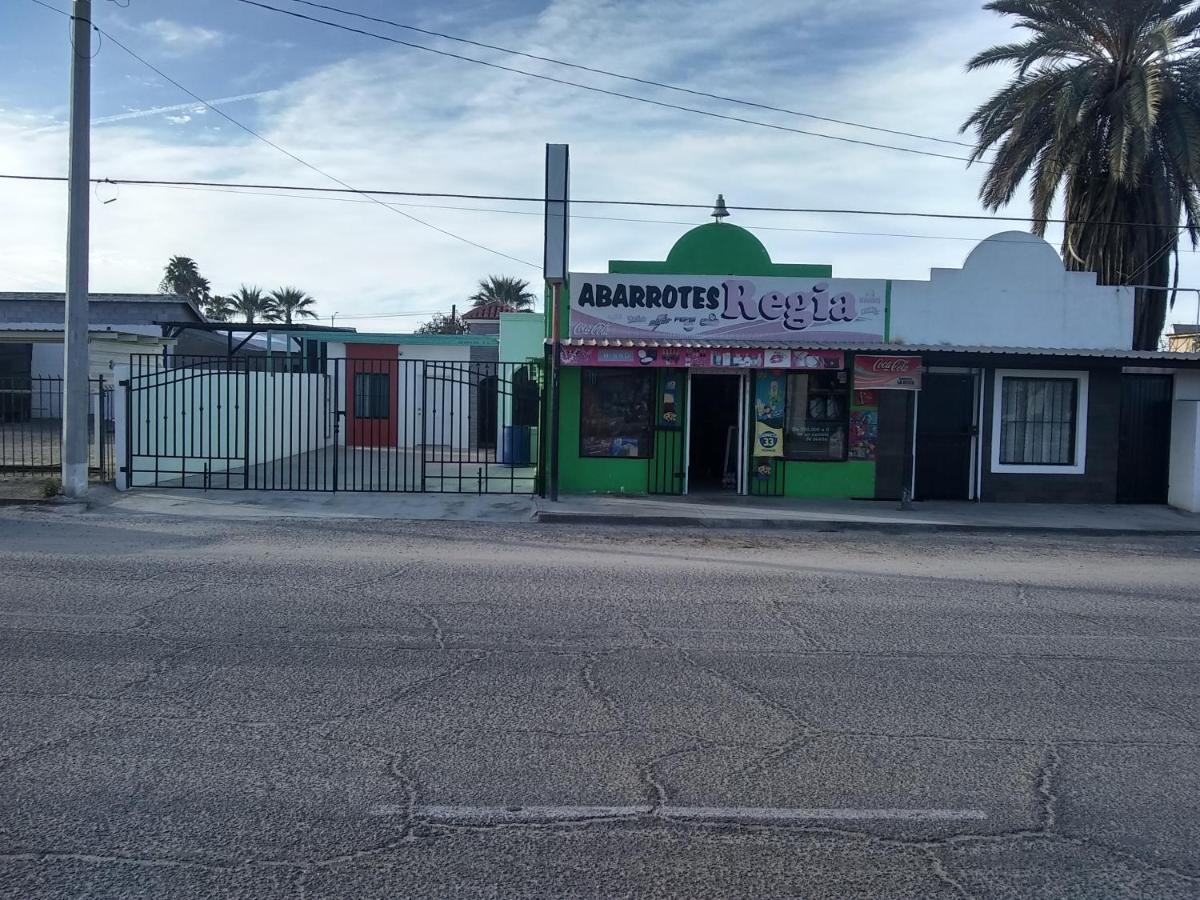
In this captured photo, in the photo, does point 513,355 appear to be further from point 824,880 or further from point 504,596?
point 824,880

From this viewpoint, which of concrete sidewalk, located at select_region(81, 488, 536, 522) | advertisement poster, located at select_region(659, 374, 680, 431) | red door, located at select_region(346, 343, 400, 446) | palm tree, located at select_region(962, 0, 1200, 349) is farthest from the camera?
red door, located at select_region(346, 343, 400, 446)

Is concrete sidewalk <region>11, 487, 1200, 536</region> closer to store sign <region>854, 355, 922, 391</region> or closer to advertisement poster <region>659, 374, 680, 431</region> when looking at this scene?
advertisement poster <region>659, 374, 680, 431</region>

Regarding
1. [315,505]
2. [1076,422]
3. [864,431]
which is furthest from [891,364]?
[315,505]

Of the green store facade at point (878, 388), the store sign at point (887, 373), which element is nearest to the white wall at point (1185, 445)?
the green store facade at point (878, 388)

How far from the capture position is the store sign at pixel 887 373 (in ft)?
54.4

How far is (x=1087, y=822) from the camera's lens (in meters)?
4.61

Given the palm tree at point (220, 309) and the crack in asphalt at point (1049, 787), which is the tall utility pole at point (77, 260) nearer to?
the crack in asphalt at point (1049, 787)

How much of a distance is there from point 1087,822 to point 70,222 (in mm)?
15395

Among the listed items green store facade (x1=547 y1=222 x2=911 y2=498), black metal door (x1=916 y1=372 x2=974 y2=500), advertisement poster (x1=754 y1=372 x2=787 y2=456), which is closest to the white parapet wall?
green store facade (x1=547 y1=222 x2=911 y2=498)

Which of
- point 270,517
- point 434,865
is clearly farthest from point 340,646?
point 270,517

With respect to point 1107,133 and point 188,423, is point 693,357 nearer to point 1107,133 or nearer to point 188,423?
point 188,423

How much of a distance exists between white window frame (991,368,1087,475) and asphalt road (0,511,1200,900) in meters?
7.76

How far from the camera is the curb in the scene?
14945 millimetres

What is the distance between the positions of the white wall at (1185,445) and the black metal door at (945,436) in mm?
3654
